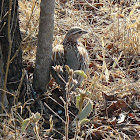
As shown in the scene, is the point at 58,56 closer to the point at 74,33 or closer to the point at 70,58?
the point at 70,58

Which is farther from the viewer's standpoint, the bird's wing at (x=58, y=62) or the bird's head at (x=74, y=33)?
the bird's head at (x=74, y=33)

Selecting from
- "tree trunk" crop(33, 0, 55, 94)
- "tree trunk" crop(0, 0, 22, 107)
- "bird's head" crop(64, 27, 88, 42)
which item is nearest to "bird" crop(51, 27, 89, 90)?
"bird's head" crop(64, 27, 88, 42)

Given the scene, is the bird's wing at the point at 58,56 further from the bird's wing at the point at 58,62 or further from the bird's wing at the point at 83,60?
the bird's wing at the point at 83,60

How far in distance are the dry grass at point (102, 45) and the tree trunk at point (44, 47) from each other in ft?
0.58

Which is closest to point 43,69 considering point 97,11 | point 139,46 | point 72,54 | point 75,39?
point 72,54

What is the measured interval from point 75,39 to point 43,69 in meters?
0.84

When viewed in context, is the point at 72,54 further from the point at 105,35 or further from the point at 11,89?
the point at 105,35

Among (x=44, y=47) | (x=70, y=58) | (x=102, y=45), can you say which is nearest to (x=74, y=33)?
(x=102, y=45)

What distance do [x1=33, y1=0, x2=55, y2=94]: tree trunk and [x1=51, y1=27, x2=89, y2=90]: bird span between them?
128mm

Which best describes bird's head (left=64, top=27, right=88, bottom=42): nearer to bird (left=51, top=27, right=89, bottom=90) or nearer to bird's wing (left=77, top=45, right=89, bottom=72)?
bird (left=51, top=27, right=89, bottom=90)

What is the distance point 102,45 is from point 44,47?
1.04m

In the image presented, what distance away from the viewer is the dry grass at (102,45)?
4.32 meters

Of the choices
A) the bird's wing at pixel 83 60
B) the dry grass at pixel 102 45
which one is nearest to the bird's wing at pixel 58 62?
the bird's wing at pixel 83 60

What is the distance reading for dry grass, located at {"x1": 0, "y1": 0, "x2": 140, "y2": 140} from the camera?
4.32m
